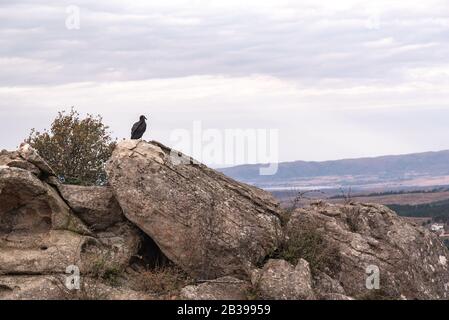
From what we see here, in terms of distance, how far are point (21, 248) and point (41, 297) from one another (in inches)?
101

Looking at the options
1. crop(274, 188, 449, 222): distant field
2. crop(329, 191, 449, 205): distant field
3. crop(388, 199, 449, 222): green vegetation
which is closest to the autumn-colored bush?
crop(274, 188, 449, 222): distant field

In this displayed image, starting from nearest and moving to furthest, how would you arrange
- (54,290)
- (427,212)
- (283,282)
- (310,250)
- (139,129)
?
(54,290)
(283,282)
(310,250)
(139,129)
(427,212)

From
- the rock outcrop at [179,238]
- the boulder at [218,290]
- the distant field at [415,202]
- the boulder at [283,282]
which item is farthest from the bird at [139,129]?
the distant field at [415,202]

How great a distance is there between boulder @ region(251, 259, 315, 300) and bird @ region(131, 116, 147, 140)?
7268 mm

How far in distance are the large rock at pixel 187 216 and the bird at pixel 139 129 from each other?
2.51 metres

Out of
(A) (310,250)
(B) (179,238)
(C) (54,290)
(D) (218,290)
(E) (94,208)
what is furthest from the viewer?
(E) (94,208)

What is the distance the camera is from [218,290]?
18.2 meters

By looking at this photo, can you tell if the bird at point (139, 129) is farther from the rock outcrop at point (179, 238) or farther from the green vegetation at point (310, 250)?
the green vegetation at point (310, 250)

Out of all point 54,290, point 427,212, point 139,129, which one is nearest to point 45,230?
point 54,290

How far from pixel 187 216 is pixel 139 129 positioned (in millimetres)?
4877

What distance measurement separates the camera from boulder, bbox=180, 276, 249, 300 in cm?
1773

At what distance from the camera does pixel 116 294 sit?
59.6 ft

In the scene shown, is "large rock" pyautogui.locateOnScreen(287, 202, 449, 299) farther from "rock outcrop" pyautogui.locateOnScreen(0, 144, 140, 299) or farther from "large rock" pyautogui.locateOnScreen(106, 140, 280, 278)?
"rock outcrop" pyautogui.locateOnScreen(0, 144, 140, 299)

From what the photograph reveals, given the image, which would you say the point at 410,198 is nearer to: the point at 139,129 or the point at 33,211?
the point at 139,129
